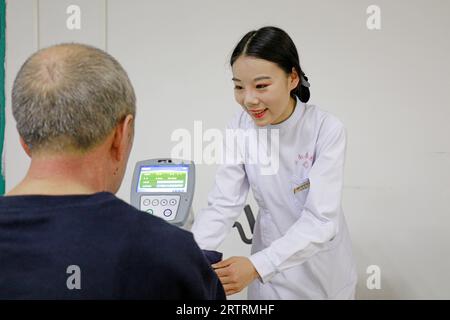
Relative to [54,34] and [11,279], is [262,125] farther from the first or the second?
[54,34]

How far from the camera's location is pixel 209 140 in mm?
2709

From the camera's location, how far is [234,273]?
1.35 m

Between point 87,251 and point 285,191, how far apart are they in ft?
3.38

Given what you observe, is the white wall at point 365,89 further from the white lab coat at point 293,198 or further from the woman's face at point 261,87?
the woman's face at point 261,87

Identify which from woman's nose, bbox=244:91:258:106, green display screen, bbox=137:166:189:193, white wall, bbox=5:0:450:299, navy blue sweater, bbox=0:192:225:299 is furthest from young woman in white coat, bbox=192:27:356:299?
white wall, bbox=5:0:450:299

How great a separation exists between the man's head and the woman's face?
72 cm

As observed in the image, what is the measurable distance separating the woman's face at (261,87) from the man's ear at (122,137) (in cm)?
70

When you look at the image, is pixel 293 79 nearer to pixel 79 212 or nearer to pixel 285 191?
pixel 285 191

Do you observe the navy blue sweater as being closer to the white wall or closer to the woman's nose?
the woman's nose

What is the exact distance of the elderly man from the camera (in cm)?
75

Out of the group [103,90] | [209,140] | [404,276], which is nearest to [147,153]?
[209,140]

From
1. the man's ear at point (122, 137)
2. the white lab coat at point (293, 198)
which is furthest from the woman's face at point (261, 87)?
the man's ear at point (122, 137)

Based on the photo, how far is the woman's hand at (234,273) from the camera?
133 centimetres

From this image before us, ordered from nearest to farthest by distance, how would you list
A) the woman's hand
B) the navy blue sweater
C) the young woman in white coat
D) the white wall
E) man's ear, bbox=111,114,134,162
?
the navy blue sweater → man's ear, bbox=111,114,134,162 → the woman's hand → the young woman in white coat → the white wall
